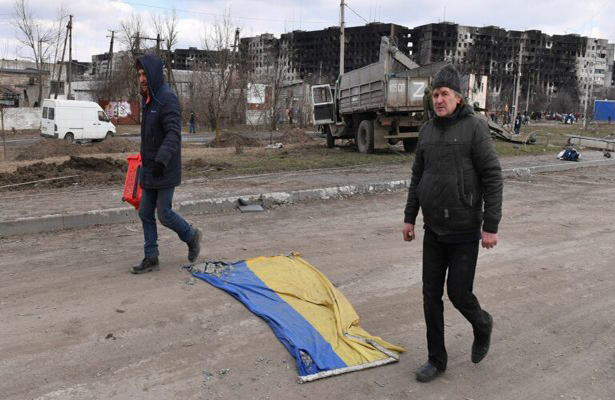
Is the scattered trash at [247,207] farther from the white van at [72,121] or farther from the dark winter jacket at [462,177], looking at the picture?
the white van at [72,121]

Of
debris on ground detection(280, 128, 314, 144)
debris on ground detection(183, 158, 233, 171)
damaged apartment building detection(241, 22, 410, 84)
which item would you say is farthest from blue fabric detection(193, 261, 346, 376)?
damaged apartment building detection(241, 22, 410, 84)

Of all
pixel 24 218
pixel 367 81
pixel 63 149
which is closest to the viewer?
pixel 24 218

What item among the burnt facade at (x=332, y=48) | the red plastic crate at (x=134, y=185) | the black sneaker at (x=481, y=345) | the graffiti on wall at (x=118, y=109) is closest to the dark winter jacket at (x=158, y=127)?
the red plastic crate at (x=134, y=185)

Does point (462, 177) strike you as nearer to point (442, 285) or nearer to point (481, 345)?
point (442, 285)

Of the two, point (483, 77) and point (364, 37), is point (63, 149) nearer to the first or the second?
point (483, 77)

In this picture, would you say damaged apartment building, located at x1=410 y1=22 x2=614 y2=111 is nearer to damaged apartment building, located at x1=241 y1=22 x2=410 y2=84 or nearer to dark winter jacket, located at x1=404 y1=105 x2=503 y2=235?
damaged apartment building, located at x1=241 y1=22 x2=410 y2=84

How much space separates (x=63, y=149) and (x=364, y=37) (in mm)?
131615

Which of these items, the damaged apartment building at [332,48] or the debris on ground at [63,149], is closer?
the debris on ground at [63,149]

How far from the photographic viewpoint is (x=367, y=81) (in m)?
17.0

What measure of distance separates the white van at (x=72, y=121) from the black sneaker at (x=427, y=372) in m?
26.5

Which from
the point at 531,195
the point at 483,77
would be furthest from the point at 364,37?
the point at 531,195

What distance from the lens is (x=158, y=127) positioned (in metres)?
4.73

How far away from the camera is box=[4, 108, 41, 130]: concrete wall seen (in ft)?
122

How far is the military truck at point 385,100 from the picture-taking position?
51.2ft
